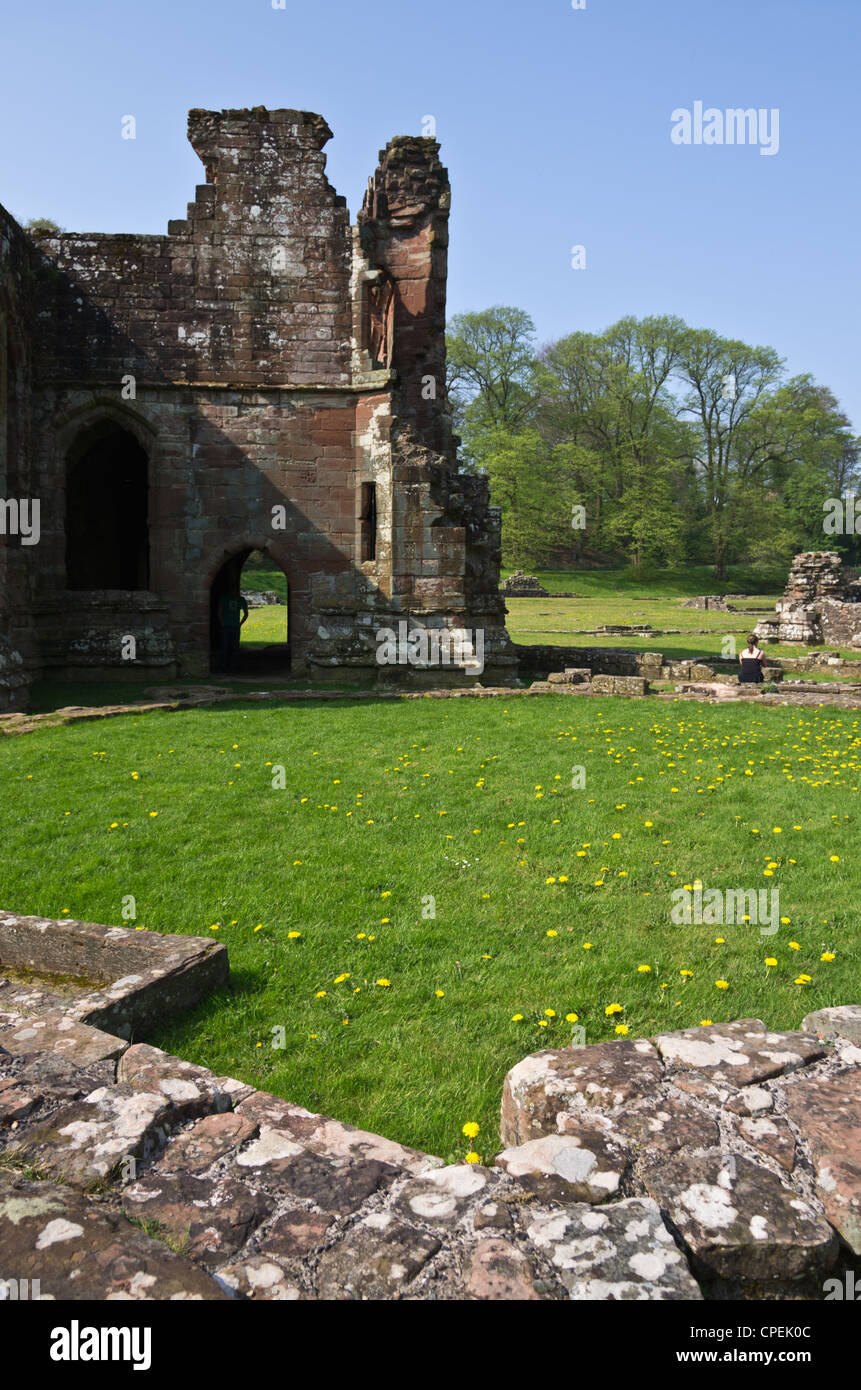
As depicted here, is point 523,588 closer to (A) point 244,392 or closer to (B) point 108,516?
(B) point 108,516

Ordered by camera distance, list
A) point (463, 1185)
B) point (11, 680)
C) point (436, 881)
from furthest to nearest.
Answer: point (11, 680)
point (436, 881)
point (463, 1185)

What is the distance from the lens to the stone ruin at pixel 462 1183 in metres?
2.23

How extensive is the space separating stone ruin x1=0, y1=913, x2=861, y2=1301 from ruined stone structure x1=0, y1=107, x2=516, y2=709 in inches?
519

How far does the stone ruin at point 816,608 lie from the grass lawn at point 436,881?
18.5 m

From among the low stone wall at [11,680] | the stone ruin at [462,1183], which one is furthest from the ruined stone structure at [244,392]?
the stone ruin at [462,1183]

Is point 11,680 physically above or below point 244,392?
below

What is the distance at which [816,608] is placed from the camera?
2828cm

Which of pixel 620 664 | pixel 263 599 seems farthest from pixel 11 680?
pixel 263 599

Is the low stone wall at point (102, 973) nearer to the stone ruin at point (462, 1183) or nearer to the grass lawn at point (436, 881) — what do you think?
the grass lawn at point (436, 881)

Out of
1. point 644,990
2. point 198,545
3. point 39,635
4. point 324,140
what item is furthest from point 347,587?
point 644,990

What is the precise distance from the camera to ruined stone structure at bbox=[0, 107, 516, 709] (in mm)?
16500

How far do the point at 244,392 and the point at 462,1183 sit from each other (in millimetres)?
16306

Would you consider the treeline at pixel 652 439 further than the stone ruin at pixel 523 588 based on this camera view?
Yes
